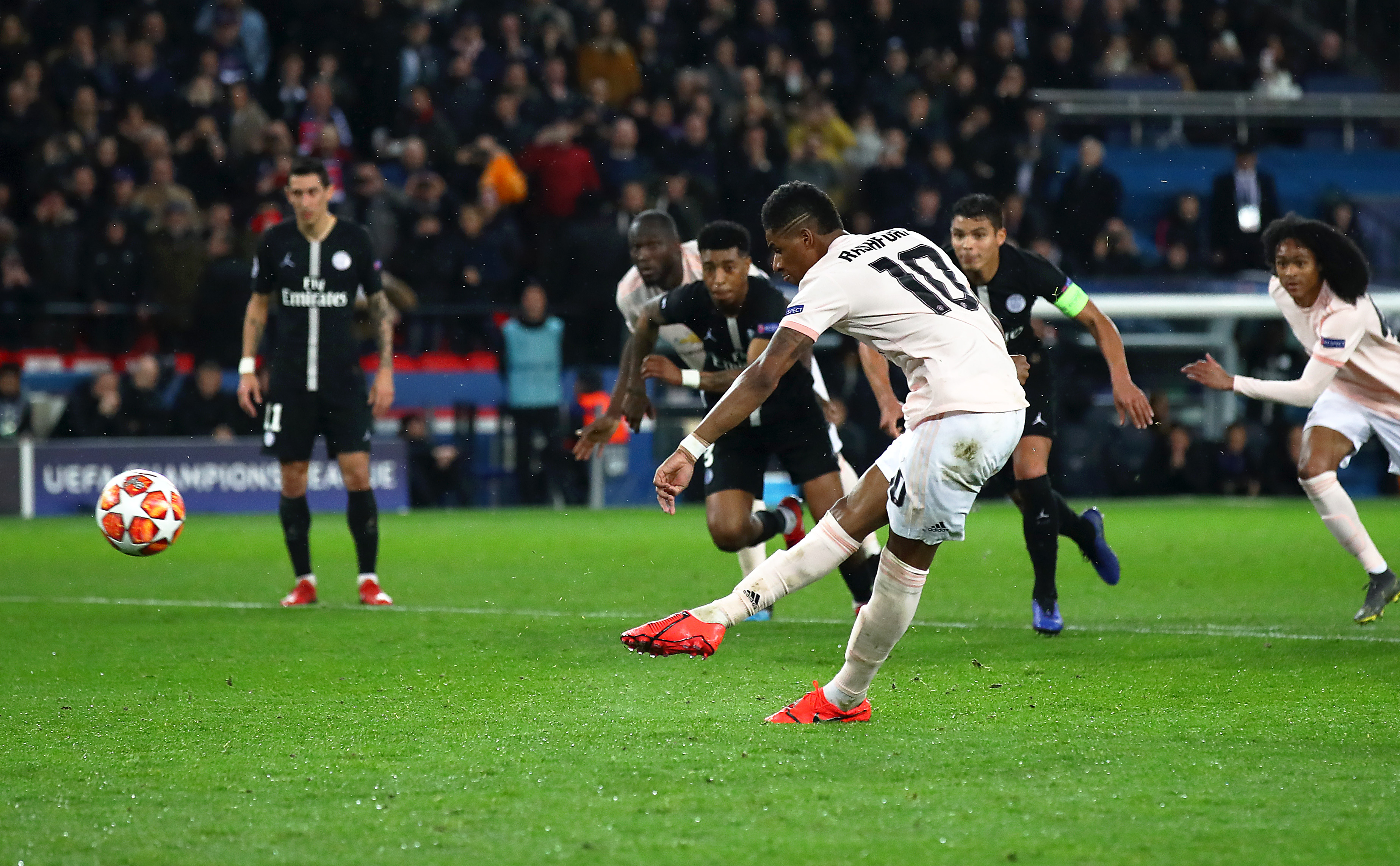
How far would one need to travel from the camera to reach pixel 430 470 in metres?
18.1

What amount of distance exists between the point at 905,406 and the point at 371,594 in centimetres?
472

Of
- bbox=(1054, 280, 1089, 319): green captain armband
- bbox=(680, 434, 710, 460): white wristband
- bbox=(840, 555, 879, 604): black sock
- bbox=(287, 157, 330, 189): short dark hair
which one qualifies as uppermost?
bbox=(287, 157, 330, 189): short dark hair

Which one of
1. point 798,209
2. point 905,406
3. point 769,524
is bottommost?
point 769,524

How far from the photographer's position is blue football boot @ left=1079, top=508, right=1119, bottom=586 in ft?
29.8

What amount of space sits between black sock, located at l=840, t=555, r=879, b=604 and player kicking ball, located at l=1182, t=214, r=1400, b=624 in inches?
71.6

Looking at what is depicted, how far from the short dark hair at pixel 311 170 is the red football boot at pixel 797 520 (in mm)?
3158

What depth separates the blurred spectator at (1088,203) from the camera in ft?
65.8

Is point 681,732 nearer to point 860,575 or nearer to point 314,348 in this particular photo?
point 860,575

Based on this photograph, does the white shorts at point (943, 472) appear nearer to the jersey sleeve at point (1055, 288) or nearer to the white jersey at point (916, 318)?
the white jersey at point (916, 318)

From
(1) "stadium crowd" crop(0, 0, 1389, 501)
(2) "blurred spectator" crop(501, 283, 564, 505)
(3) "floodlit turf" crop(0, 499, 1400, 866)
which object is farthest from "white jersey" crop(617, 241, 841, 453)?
(2) "blurred spectator" crop(501, 283, 564, 505)

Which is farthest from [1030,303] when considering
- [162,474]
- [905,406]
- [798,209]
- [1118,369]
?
[162,474]

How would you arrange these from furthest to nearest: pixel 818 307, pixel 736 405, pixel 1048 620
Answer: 1. pixel 1048 620
2. pixel 818 307
3. pixel 736 405

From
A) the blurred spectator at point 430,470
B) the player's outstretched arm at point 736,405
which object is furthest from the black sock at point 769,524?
the blurred spectator at point 430,470

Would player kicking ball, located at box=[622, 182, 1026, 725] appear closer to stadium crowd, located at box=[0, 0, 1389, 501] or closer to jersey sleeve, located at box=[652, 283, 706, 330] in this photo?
jersey sleeve, located at box=[652, 283, 706, 330]
